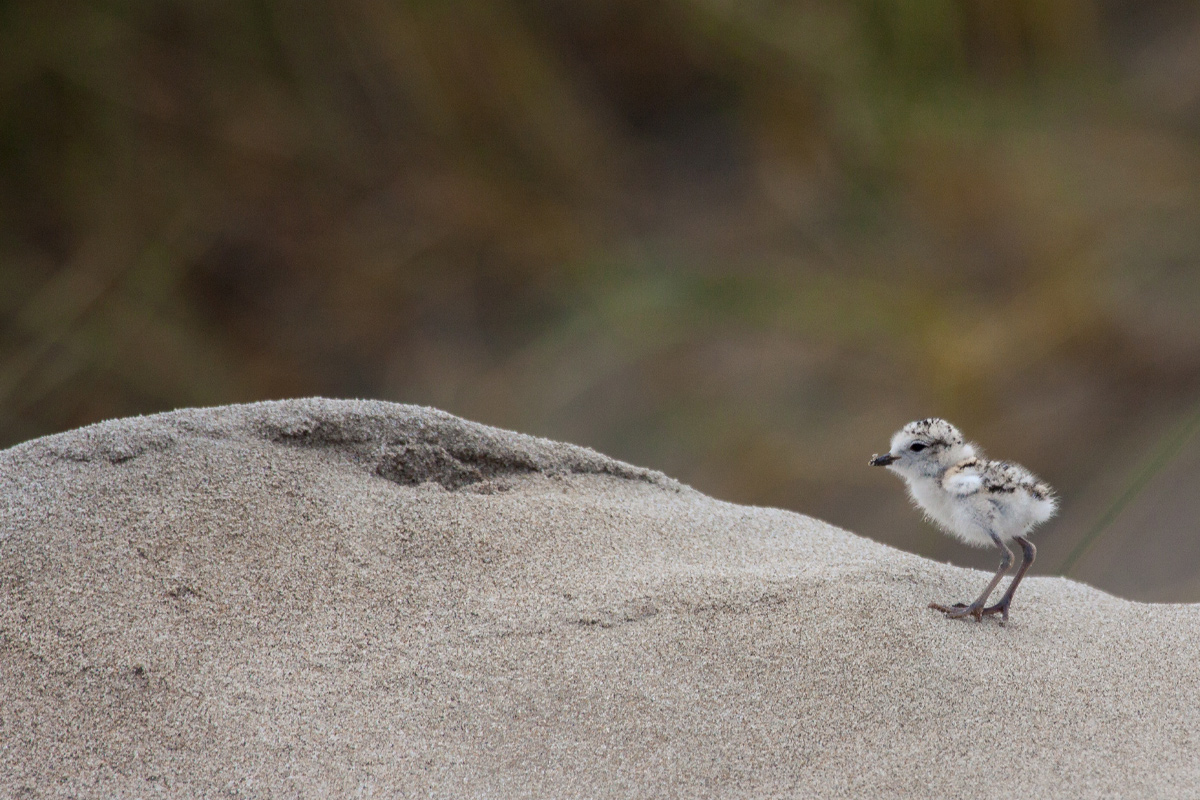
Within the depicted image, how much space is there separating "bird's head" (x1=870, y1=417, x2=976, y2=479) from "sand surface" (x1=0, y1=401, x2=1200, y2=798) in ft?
0.42

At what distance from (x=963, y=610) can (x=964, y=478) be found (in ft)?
0.56

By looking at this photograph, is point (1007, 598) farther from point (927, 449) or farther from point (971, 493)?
point (927, 449)

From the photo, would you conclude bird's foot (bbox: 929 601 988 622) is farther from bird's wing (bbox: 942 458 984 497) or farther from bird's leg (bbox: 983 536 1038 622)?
bird's wing (bbox: 942 458 984 497)

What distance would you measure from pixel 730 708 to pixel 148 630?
560 mm

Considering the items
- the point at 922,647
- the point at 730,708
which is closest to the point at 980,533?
the point at 922,647

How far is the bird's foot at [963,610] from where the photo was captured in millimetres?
1101

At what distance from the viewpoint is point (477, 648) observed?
101 centimetres

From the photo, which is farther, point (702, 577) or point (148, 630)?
point (702, 577)

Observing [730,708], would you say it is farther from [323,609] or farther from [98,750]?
[98,750]

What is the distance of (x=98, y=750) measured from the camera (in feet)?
2.88

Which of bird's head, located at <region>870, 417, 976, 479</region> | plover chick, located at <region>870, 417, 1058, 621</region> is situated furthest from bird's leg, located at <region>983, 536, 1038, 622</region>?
bird's head, located at <region>870, 417, 976, 479</region>

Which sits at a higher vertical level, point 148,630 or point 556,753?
point 148,630

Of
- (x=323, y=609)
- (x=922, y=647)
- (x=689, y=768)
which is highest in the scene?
(x=323, y=609)

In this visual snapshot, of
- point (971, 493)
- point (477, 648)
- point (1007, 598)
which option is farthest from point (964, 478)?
point (477, 648)
